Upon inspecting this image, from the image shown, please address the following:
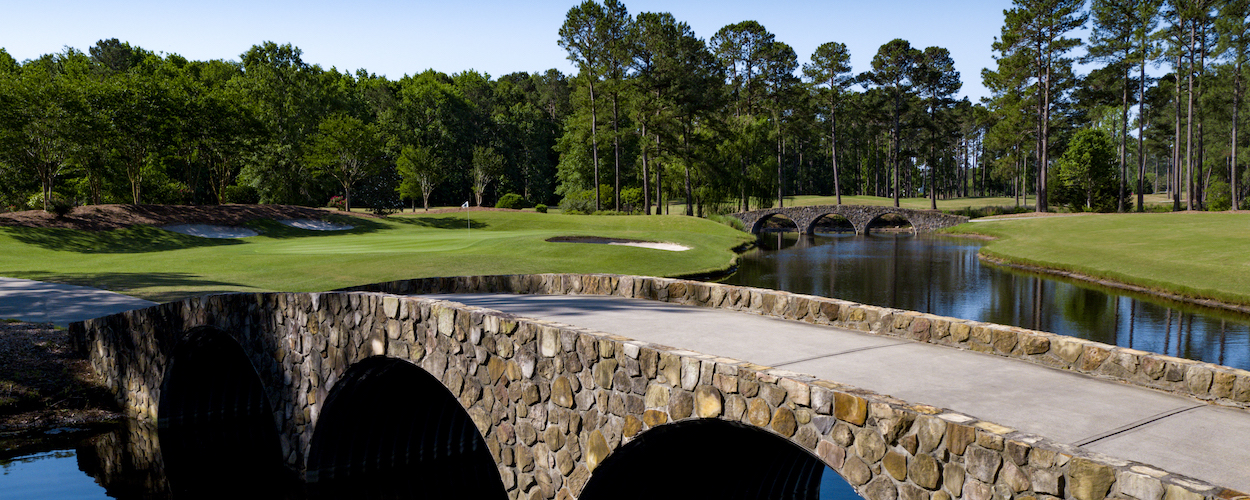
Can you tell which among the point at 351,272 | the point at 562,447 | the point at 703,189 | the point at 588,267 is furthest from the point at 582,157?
the point at 562,447

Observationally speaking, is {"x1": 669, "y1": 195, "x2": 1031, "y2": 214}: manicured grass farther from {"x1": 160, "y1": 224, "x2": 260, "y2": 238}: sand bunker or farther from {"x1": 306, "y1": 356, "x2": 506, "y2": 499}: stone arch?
{"x1": 306, "y1": 356, "x2": 506, "y2": 499}: stone arch

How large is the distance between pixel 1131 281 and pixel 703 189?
42.0 m

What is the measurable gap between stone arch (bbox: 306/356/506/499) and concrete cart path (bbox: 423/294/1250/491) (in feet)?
12.8

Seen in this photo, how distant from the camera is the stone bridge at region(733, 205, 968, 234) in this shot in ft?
219

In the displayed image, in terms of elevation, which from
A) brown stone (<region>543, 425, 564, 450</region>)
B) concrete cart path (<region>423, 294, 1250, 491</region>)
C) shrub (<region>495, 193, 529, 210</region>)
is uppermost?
shrub (<region>495, 193, 529, 210</region>)

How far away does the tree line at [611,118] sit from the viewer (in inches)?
1925

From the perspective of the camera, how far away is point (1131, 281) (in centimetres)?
2942

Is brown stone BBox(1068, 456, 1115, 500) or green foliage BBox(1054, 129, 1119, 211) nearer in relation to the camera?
brown stone BBox(1068, 456, 1115, 500)

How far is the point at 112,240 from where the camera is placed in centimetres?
3953

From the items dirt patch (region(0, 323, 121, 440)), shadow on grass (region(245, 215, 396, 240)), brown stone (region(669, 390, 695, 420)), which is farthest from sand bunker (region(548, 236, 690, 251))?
brown stone (region(669, 390, 695, 420))

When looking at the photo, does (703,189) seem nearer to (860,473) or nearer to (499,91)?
(499,91)

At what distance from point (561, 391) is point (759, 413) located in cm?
284

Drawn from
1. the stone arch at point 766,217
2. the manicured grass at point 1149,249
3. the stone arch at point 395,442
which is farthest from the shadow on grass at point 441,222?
the stone arch at point 395,442

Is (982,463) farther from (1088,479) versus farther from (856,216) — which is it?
(856,216)
